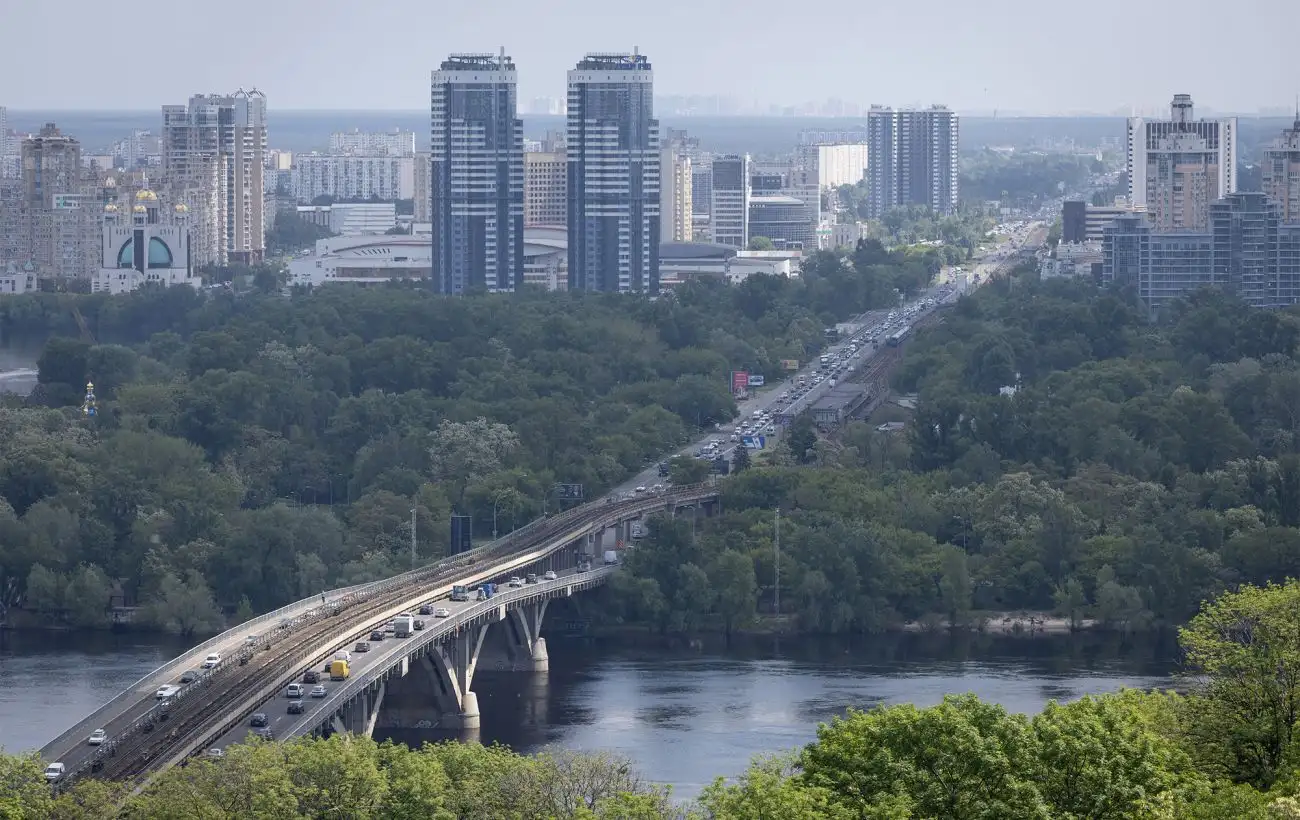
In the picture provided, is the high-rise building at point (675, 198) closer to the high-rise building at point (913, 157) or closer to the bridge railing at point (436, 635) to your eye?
the high-rise building at point (913, 157)

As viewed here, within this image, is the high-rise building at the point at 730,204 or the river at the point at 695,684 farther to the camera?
the high-rise building at the point at 730,204

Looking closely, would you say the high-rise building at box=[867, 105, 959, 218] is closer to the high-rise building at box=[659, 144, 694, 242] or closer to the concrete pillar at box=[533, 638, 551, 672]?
the high-rise building at box=[659, 144, 694, 242]

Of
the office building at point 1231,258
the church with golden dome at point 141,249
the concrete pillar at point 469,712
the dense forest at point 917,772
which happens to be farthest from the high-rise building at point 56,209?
the dense forest at point 917,772

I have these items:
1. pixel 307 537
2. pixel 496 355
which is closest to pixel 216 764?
pixel 307 537

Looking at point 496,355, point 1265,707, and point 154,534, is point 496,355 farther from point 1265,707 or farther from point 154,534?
point 1265,707

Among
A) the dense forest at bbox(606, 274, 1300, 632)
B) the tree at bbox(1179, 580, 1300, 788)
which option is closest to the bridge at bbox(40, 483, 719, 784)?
the dense forest at bbox(606, 274, 1300, 632)

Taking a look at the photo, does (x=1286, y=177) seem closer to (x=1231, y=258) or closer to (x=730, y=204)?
(x=1231, y=258)
